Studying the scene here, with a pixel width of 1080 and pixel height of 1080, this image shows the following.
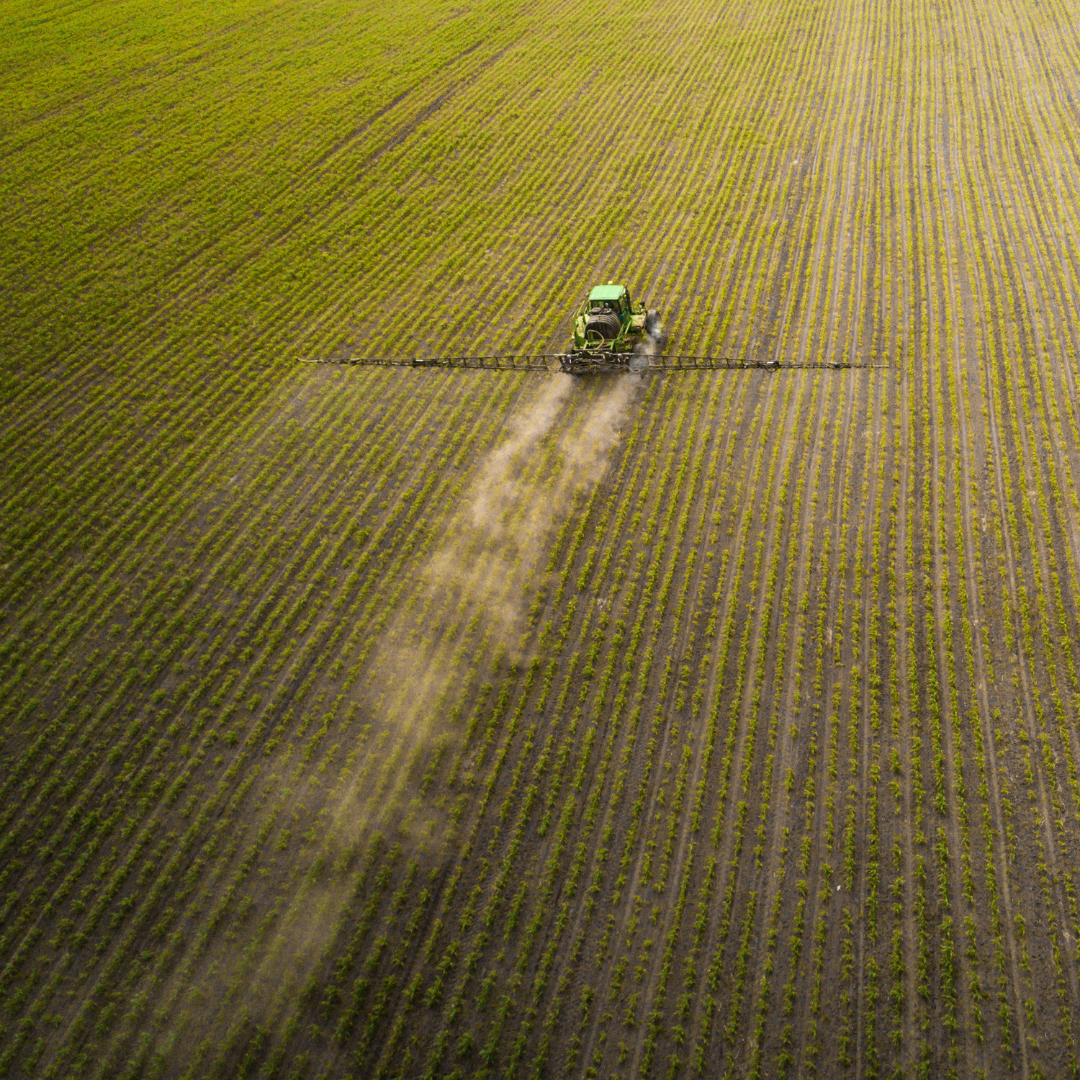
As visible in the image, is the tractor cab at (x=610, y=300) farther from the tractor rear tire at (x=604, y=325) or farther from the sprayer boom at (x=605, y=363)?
the sprayer boom at (x=605, y=363)

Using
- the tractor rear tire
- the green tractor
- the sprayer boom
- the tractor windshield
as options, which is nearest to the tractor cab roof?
the green tractor

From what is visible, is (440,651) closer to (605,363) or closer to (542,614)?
(542,614)

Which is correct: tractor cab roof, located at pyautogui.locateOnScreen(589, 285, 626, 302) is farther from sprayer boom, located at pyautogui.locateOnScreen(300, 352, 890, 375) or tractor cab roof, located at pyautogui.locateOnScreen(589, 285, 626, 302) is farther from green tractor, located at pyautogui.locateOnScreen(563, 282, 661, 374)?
sprayer boom, located at pyautogui.locateOnScreen(300, 352, 890, 375)

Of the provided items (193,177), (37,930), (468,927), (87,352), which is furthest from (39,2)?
(468,927)

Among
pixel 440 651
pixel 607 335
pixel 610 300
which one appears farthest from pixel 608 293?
pixel 440 651

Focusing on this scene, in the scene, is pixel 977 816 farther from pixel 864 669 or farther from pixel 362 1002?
pixel 362 1002
